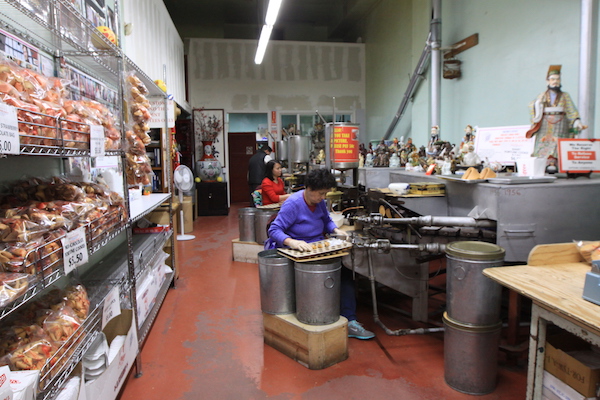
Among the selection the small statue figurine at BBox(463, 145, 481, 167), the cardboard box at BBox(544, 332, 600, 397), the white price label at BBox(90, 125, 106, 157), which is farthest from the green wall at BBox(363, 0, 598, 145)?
the white price label at BBox(90, 125, 106, 157)

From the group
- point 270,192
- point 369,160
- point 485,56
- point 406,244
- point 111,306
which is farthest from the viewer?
point 369,160

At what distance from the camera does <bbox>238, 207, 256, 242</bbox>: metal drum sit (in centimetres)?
499

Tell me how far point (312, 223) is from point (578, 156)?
2025 millimetres

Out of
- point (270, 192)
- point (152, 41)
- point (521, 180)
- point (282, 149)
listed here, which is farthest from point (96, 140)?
point (282, 149)

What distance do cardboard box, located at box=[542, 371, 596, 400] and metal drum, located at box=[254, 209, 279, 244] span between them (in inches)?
136

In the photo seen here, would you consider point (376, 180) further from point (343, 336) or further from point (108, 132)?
point (108, 132)

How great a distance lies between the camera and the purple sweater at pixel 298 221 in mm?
2873

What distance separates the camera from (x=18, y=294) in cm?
114

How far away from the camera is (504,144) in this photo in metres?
4.36

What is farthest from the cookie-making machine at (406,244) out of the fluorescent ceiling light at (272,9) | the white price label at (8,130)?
the fluorescent ceiling light at (272,9)

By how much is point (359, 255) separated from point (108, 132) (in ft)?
6.15

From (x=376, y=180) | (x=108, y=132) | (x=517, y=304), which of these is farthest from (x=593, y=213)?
(x=108, y=132)

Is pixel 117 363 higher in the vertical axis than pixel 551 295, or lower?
lower

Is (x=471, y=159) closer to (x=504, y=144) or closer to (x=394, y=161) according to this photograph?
(x=504, y=144)
